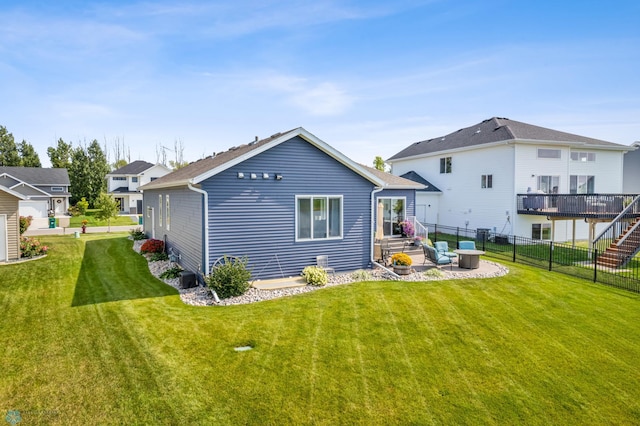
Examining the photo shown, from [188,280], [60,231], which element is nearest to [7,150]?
[60,231]

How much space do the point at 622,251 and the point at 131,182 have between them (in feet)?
171

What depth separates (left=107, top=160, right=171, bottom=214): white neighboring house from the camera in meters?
48.4

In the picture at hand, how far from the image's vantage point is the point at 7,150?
60125mm

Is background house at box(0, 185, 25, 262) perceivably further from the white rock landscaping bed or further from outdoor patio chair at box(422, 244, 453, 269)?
outdoor patio chair at box(422, 244, 453, 269)

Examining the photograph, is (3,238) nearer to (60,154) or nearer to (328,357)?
(328,357)

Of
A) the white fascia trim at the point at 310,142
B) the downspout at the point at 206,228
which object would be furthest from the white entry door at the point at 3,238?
the white fascia trim at the point at 310,142

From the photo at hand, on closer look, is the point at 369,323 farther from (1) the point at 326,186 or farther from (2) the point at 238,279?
(1) the point at 326,186

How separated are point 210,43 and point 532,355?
55.2ft

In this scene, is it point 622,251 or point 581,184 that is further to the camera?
point 581,184

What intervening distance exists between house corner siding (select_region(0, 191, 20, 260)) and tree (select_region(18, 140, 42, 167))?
57950 millimetres

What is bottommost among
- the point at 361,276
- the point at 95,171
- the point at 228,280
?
the point at 361,276

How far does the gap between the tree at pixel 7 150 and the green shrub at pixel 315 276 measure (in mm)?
70243

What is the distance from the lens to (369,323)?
8.57 metres

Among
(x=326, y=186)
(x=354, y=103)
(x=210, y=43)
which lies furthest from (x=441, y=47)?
(x=210, y=43)
